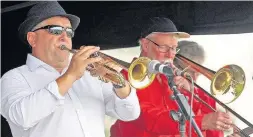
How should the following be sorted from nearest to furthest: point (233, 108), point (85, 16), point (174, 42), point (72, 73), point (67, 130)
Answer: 1. point (72, 73)
2. point (67, 130)
3. point (233, 108)
4. point (174, 42)
5. point (85, 16)

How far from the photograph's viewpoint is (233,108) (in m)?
2.92

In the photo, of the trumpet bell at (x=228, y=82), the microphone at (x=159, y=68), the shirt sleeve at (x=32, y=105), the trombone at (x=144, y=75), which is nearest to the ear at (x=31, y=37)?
the trombone at (x=144, y=75)

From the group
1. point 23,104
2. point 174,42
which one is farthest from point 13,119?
point 174,42

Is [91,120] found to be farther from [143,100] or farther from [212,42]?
[212,42]

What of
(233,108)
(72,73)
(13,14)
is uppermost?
(13,14)

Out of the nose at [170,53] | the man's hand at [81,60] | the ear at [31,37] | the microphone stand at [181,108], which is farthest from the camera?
the nose at [170,53]

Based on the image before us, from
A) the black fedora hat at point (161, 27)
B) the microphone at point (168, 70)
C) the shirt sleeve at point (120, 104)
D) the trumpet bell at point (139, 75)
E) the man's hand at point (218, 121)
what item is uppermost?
the black fedora hat at point (161, 27)

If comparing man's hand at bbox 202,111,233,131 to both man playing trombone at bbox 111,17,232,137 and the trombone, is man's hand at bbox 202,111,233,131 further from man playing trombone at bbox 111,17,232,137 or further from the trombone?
the trombone

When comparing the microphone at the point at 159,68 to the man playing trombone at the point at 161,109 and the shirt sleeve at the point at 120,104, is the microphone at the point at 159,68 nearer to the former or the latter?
the shirt sleeve at the point at 120,104

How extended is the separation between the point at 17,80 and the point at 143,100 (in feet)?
2.94

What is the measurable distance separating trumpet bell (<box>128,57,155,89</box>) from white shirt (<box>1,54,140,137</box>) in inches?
6.3

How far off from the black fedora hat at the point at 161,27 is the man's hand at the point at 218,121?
2.48ft

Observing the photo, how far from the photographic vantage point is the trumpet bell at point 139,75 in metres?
2.32

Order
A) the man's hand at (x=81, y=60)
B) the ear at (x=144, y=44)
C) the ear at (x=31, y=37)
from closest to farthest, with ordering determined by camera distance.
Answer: the man's hand at (x=81, y=60), the ear at (x=31, y=37), the ear at (x=144, y=44)
